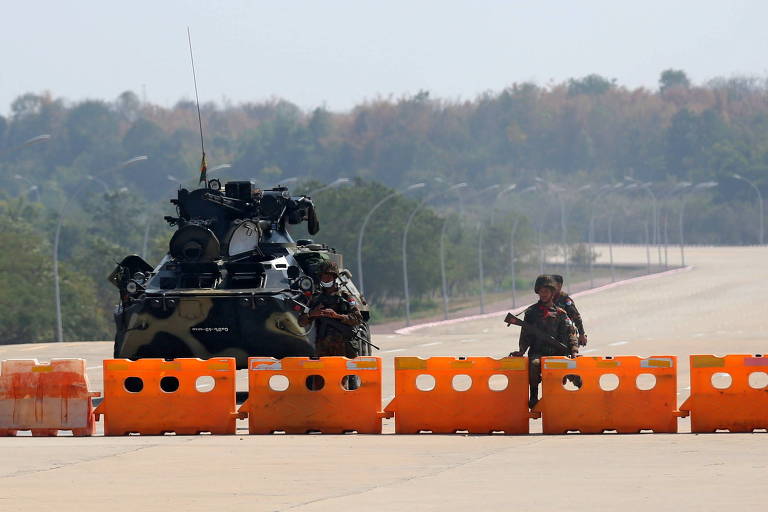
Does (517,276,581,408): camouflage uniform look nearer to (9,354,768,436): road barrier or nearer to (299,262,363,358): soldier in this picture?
(9,354,768,436): road barrier

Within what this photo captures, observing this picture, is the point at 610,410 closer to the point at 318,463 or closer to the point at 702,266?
the point at 318,463

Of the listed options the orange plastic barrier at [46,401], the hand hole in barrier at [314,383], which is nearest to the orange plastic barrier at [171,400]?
the orange plastic barrier at [46,401]

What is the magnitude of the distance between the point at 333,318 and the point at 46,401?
3.27 m

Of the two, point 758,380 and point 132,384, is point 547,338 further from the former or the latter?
point 758,380

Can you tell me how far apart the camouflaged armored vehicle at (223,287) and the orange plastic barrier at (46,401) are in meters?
4.98

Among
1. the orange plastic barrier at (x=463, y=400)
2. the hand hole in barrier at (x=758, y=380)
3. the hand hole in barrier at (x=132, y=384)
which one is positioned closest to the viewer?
the orange plastic barrier at (x=463, y=400)

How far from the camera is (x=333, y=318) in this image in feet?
63.8

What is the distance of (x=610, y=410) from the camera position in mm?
18000

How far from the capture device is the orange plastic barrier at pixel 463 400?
1817 cm

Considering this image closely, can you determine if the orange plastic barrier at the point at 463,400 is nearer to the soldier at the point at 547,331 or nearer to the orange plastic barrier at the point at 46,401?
the soldier at the point at 547,331

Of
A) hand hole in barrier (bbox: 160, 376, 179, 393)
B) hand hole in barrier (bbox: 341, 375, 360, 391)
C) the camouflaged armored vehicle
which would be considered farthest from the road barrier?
the camouflaged armored vehicle

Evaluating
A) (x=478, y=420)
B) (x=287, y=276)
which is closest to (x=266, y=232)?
(x=287, y=276)

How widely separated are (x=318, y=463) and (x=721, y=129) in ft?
599

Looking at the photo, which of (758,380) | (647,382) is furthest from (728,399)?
(758,380)
